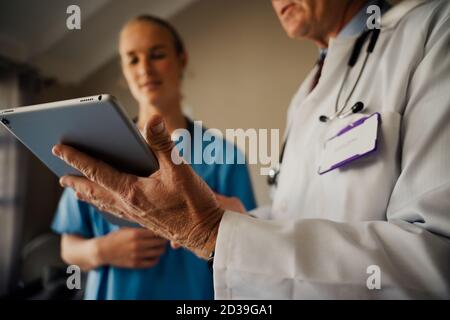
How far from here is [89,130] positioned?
1.28ft

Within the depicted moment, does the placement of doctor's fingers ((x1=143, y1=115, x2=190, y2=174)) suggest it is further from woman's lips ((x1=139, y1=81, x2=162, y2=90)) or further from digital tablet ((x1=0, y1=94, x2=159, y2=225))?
woman's lips ((x1=139, y1=81, x2=162, y2=90))

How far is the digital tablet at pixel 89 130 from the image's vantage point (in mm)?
351

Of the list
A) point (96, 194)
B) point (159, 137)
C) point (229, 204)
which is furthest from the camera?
point (229, 204)

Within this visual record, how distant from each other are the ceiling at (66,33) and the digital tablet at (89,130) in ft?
1.05

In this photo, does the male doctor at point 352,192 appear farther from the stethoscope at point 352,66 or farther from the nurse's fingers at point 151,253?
the nurse's fingers at point 151,253

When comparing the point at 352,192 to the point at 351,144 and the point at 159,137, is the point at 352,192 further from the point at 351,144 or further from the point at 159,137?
the point at 159,137

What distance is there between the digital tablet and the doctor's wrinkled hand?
17 mm

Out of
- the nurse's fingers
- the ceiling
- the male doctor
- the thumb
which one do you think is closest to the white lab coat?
the male doctor

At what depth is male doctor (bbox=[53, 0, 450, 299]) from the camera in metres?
0.34

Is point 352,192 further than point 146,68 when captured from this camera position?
A: No

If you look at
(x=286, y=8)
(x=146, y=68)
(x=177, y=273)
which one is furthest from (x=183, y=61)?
(x=177, y=273)

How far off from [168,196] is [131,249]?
0.35 metres

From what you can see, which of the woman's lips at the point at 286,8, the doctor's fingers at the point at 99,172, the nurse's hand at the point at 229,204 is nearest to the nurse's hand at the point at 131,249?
the nurse's hand at the point at 229,204

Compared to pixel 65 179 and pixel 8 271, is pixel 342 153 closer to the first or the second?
pixel 65 179
